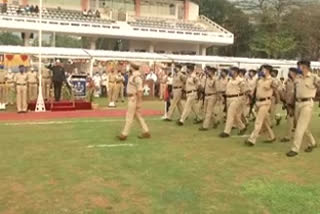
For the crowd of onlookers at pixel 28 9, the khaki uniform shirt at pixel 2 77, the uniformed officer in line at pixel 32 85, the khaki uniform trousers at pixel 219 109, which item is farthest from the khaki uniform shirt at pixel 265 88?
the crowd of onlookers at pixel 28 9

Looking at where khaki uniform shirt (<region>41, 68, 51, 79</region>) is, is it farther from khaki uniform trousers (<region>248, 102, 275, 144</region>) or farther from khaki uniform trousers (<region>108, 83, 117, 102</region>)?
khaki uniform trousers (<region>248, 102, 275, 144</region>)

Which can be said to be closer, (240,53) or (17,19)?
(17,19)

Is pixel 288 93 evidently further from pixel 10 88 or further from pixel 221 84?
pixel 10 88

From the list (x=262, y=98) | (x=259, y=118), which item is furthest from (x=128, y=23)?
(x=259, y=118)

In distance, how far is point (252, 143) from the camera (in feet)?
37.6

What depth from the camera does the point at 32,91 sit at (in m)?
20.7

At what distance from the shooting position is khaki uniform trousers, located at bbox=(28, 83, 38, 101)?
20.2 metres

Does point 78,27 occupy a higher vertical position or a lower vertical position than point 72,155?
higher

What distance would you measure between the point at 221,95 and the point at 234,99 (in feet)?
4.84

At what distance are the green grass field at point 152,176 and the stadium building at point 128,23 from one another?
2993 centimetres

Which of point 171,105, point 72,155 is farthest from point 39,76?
point 72,155

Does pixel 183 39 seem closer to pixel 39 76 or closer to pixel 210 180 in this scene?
pixel 39 76

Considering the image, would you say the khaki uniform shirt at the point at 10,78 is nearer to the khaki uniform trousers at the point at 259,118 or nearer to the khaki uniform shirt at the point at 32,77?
the khaki uniform shirt at the point at 32,77

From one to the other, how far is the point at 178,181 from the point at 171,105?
8.06 m
